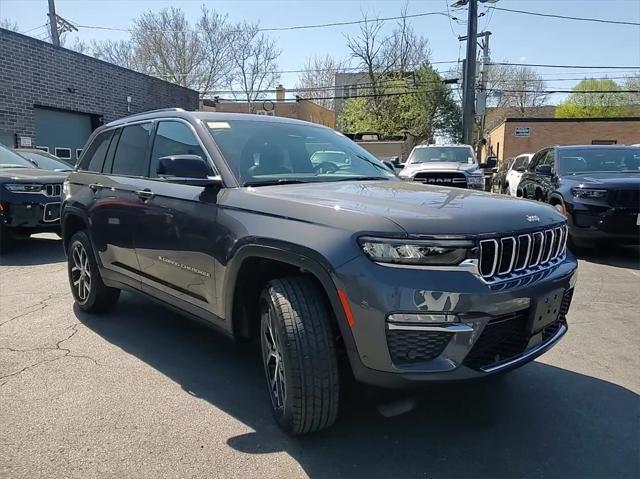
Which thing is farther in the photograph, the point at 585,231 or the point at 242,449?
the point at 585,231

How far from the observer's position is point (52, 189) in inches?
299

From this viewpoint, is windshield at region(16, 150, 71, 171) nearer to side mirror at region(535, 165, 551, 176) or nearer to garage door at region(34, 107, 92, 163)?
garage door at region(34, 107, 92, 163)

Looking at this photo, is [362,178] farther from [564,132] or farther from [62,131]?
[564,132]

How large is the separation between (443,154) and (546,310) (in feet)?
35.5

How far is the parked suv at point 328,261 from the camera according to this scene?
7.36ft

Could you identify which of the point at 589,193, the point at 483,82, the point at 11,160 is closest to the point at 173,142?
the point at 589,193

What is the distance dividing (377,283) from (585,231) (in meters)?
6.14

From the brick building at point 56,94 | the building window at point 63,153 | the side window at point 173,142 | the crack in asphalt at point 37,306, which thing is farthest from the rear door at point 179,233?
the building window at point 63,153

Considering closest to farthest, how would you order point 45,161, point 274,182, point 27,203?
point 274,182
point 27,203
point 45,161

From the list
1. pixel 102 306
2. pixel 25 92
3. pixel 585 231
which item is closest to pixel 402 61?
pixel 25 92

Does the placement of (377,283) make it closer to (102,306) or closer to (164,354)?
(164,354)

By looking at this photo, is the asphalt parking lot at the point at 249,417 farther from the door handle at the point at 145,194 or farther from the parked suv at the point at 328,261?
the door handle at the point at 145,194

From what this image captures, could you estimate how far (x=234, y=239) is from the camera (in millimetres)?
2877

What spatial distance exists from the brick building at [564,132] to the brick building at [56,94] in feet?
70.7
